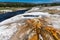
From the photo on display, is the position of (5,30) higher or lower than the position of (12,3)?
higher

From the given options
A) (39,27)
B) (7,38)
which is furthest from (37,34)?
(7,38)

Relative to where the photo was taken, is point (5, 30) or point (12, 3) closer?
point (5, 30)

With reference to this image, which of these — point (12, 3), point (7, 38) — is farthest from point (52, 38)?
point (12, 3)

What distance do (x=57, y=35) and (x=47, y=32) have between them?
212mm

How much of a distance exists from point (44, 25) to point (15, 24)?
65 cm

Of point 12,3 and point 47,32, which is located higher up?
point 47,32

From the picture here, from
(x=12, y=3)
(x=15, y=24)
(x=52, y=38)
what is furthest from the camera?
(x=12, y=3)

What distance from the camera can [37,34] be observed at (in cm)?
509

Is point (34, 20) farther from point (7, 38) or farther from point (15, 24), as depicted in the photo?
point (7, 38)

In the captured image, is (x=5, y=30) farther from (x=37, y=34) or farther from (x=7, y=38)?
(x=37, y=34)

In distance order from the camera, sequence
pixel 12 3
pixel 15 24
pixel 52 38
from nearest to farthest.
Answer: pixel 52 38 → pixel 15 24 → pixel 12 3

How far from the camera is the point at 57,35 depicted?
5.07 m

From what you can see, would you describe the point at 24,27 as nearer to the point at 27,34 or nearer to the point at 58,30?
the point at 27,34

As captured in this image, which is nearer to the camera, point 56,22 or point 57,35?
point 57,35
